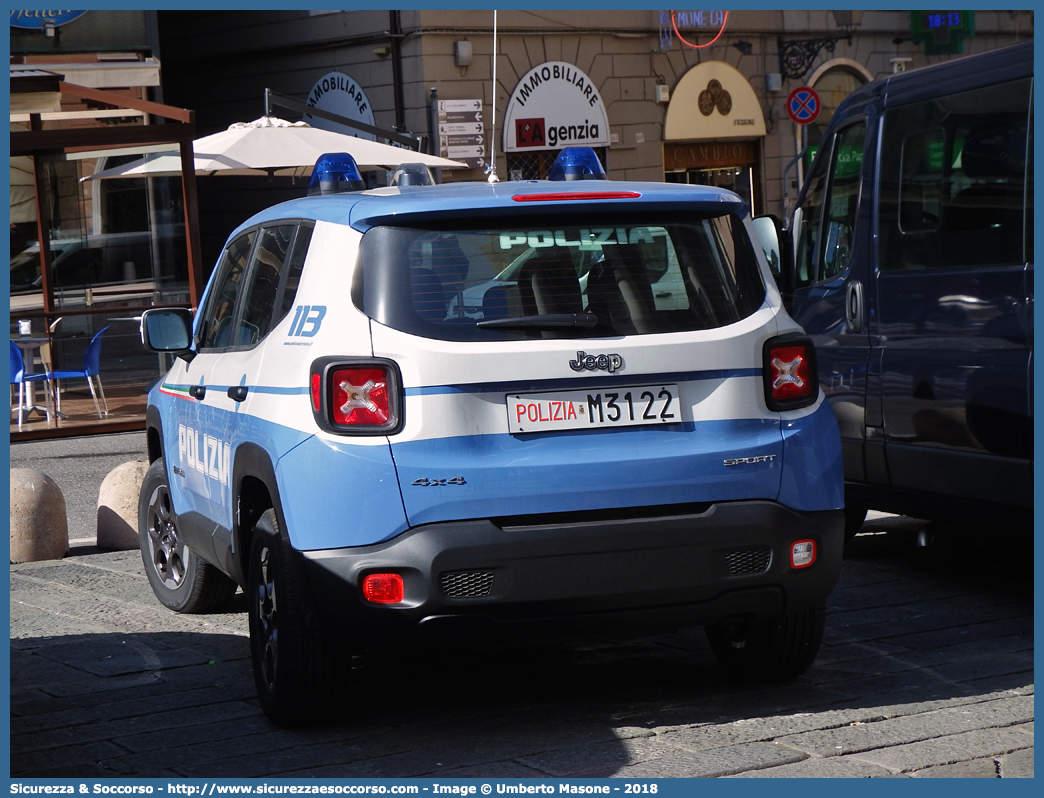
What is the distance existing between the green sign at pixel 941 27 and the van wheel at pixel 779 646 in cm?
2320

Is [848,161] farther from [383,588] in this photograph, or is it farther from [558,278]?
[383,588]

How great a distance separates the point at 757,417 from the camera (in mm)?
4766

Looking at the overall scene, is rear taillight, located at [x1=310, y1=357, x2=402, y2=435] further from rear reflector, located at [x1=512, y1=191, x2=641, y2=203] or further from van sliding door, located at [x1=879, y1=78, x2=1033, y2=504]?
van sliding door, located at [x1=879, y1=78, x2=1033, y2=504]

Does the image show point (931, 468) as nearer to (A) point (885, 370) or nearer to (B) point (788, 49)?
(A) point (885, 370)

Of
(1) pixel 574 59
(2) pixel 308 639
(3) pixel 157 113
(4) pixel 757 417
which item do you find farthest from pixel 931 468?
(1) pixel 574 59

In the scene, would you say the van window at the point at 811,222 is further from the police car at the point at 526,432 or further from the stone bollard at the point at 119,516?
the stone bollard at the point at 119,516

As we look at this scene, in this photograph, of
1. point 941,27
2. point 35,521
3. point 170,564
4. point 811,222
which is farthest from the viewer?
point 941,27

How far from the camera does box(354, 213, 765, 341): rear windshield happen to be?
461 cm

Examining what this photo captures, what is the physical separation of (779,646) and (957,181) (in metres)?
2.42

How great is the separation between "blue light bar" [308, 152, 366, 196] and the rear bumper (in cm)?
166

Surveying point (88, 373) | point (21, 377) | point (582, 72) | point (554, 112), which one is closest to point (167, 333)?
point (88, 373)

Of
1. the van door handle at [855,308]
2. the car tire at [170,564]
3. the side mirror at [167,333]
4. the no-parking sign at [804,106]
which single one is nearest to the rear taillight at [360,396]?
the side mirror at [167,333]

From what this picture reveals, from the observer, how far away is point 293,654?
188 inches

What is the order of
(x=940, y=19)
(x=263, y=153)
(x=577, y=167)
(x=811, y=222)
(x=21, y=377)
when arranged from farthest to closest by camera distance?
(x=940, y=19), (x=263, y=153), (x=21, y=377), (x=811, y=222), (x=577, y=167)
